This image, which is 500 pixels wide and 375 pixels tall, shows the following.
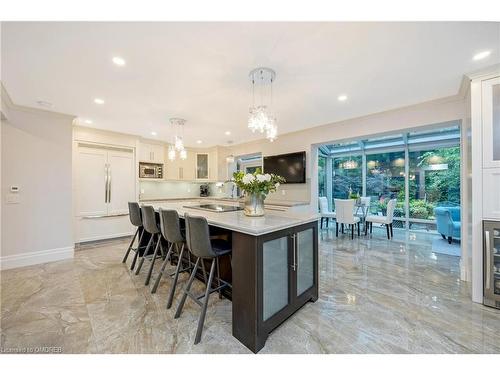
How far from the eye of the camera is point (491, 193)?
84.6 inches

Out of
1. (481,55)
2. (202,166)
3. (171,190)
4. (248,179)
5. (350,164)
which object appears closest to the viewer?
(481,55)

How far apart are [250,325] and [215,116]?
3281 millimetres

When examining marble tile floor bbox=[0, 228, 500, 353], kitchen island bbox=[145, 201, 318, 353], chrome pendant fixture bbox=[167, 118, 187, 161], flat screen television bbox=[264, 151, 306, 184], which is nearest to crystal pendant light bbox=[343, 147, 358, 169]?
flat screen television bbox=[264, 151, 306, 184]

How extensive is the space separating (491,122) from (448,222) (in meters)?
3.21

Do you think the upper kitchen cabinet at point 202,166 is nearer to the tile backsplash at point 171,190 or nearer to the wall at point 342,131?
the tile backsplash at point 171,190

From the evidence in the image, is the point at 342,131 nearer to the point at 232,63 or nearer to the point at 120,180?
the point at 232,63

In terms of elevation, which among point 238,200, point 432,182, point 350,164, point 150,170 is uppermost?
point 350,164

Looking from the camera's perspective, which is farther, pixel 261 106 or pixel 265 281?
pixel 261 106

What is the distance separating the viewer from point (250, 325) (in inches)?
62.8

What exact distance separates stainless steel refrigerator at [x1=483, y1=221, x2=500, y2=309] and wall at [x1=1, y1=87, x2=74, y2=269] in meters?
5.87

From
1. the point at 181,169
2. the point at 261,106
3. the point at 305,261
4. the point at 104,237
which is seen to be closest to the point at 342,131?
the point at 261,106

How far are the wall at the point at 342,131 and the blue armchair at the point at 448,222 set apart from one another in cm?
250

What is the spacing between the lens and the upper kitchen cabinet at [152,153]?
18.0 feet
